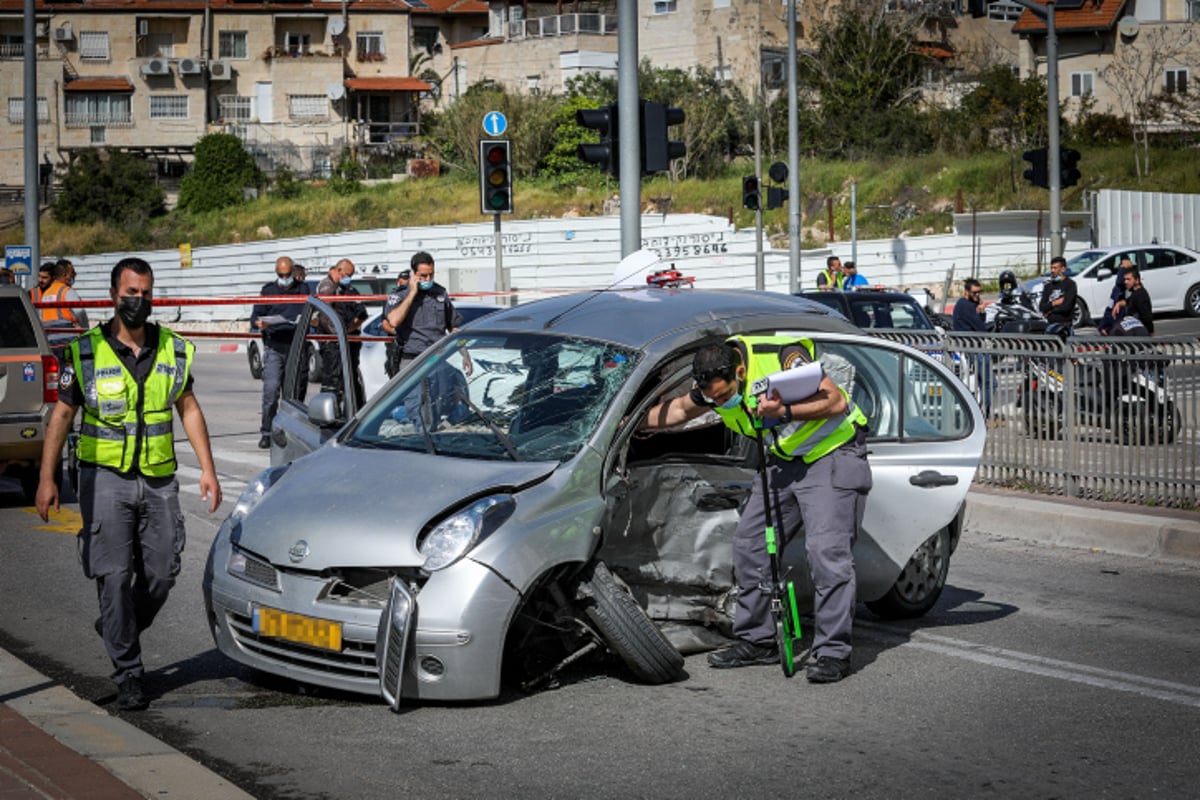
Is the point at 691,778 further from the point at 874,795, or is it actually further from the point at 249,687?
the point at 249,687

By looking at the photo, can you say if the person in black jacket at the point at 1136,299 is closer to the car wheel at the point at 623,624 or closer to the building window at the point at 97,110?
the car wheel at the point at 623,624

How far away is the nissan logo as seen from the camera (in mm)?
6594

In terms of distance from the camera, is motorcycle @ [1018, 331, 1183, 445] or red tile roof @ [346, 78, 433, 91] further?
red tile roof @ [346, 78, 433, 91]

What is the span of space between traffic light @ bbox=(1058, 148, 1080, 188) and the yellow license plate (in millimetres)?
26414

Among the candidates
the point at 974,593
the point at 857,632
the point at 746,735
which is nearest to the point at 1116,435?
the point at 974,593

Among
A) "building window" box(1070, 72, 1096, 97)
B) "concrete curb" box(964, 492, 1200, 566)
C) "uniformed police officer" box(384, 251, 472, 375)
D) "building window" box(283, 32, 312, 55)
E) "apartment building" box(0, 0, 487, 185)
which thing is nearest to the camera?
"concrete curb" box(964, 492, 1200, 566)

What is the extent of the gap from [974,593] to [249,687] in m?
4.30

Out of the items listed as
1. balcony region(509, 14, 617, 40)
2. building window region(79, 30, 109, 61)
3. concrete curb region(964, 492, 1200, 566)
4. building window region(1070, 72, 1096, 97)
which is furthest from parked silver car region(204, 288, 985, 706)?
building window region(79, 30, 109, 61)

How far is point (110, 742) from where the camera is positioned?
20.3 feet

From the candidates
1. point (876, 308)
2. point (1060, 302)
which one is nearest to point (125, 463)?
point (876, 308)

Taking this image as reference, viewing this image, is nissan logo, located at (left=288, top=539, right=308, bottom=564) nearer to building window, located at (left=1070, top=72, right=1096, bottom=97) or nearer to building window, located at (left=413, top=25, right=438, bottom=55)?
building window, located at (left=1070, top=72, right=1096, bottom=97)

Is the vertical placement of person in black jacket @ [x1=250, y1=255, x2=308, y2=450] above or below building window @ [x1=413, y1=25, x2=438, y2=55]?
below

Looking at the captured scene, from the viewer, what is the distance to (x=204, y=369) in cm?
2958

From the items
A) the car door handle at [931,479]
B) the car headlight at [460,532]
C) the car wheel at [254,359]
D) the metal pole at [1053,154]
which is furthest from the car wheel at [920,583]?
the metal pole at [1053,154]
